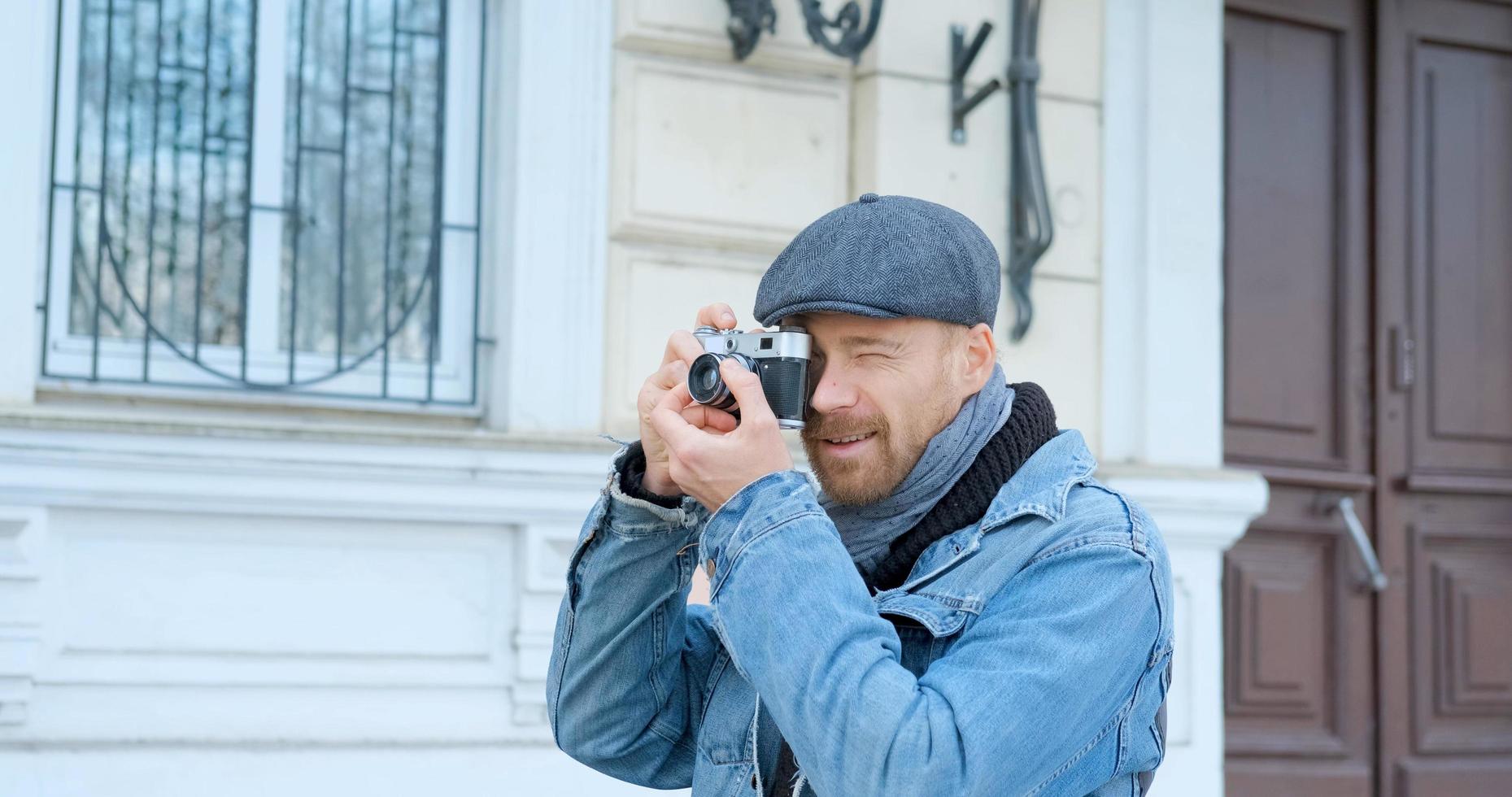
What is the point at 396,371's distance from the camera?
3.63m

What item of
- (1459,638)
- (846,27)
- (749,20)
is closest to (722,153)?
(749,20)

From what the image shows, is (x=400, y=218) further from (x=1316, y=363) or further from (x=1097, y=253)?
(x=1316, y=363)

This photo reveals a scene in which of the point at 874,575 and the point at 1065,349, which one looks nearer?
the point at 874,575

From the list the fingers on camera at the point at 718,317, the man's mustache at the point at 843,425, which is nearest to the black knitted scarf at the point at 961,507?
the man's mustache at the point at 843,425

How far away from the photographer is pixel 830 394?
5.77 ft

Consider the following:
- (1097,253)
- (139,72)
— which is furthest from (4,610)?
(1097,253)

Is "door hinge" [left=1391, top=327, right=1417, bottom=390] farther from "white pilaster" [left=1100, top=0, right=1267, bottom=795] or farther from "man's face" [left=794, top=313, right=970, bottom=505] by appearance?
"man's face" [left=794, top=313, right=970, bottom=505]

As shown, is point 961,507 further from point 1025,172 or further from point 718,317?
point 1025,172

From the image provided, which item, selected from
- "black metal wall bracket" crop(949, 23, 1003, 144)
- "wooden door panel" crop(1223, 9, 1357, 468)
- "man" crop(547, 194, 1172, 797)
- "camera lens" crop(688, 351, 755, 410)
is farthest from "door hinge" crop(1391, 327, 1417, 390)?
"camera lens" crop(688, 351, 755, 410)

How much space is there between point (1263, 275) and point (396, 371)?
2.47 meters

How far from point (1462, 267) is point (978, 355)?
3.50m

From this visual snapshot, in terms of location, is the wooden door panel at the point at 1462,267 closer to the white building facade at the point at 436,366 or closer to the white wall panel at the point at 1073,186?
the white building facade at the point at 436,366

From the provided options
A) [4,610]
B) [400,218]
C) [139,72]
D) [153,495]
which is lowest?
[4,610]

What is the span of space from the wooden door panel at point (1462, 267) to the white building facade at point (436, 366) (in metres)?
1.01
